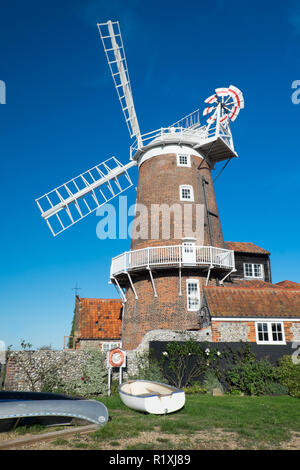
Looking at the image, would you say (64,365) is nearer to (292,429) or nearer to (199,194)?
(292,429)

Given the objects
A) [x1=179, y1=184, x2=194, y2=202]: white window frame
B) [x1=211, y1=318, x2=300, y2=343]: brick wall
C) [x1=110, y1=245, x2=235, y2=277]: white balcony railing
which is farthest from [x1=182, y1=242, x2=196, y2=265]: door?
[x1=211, y1=318, x2=300, y2=343]: brick wall

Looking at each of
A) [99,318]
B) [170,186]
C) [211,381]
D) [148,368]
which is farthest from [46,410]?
[99,318]

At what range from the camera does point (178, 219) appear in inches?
813

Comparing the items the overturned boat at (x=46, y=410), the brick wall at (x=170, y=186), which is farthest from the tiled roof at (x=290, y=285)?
the overturned boat at (x=46, y=410)

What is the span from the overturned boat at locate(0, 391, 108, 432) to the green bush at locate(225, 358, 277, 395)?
24.4ft

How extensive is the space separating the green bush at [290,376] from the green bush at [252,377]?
28 cm

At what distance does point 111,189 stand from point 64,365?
13779mm

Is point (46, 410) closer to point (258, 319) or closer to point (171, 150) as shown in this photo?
point (258, 319)

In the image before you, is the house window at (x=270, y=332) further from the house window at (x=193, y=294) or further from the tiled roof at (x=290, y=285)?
the tiled roof at (x=290, y=285)

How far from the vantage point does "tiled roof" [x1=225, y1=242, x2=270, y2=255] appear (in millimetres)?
27297

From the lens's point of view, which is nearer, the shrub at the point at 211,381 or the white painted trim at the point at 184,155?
the shrub at the point at 211,381

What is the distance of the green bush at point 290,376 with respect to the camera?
1353 cm

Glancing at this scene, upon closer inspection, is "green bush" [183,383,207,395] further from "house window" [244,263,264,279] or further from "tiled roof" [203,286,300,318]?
"house window" [244,263,264,279]
